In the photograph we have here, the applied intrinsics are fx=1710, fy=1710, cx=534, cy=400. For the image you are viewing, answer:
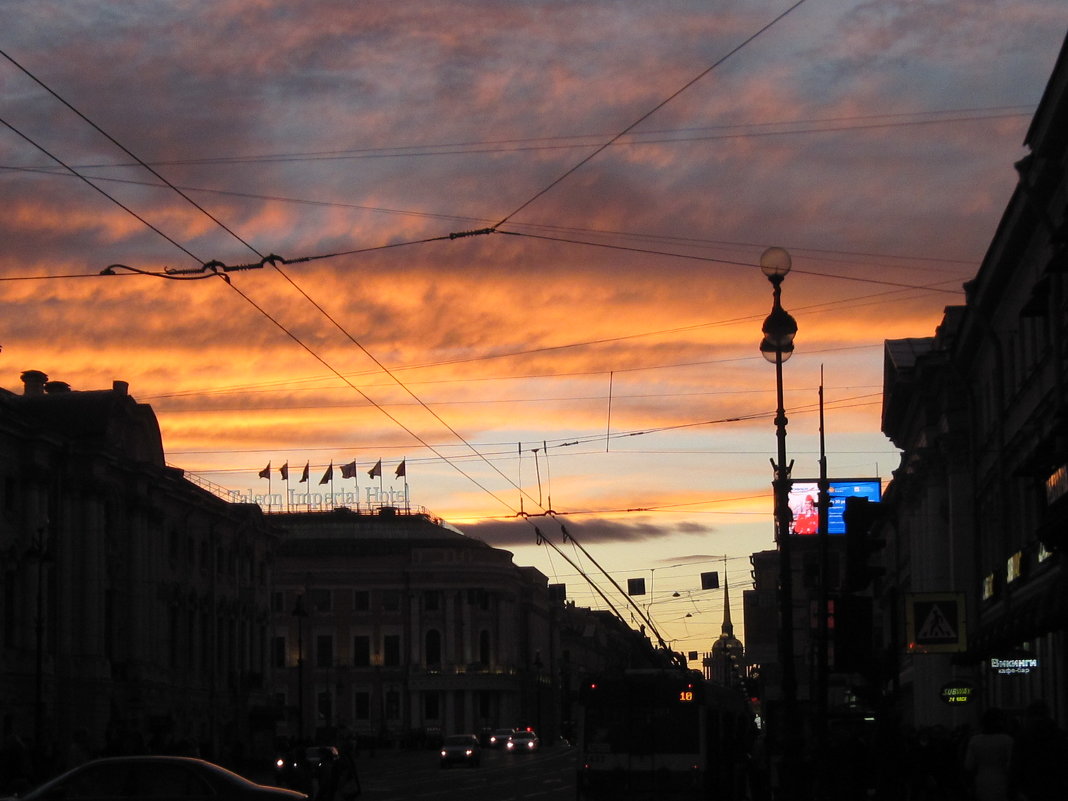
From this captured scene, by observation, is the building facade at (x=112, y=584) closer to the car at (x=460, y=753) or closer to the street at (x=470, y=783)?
the street at (x=470, y=783)

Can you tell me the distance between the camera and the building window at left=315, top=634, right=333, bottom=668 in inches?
5153

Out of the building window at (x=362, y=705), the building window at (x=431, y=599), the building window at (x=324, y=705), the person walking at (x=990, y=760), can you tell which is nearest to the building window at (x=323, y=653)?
the building window at (x=324, y=705)

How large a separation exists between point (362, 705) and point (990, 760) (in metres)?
117

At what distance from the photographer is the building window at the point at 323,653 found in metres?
131

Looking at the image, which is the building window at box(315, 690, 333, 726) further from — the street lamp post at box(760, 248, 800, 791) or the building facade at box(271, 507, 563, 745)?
the street lamp post at box(760, 248, 800, 791)

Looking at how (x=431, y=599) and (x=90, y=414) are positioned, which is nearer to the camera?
(x=90, y=414)

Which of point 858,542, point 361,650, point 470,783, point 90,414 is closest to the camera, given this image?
point 858,542

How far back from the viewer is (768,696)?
102875 mm

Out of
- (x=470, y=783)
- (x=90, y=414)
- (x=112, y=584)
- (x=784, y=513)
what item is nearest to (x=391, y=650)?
(x=112, y=584)

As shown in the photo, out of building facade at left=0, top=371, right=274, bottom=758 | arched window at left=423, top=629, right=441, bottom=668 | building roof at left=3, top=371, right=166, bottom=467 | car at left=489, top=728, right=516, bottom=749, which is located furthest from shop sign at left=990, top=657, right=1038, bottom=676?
arched window at left=423, top=629, right=441, bottom=668

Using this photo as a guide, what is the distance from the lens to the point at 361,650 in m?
132

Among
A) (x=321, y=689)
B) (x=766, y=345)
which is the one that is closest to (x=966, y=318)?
(x=766, y=345)

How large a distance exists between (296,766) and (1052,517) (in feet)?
49.8

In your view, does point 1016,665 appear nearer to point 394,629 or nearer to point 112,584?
point 112,584
